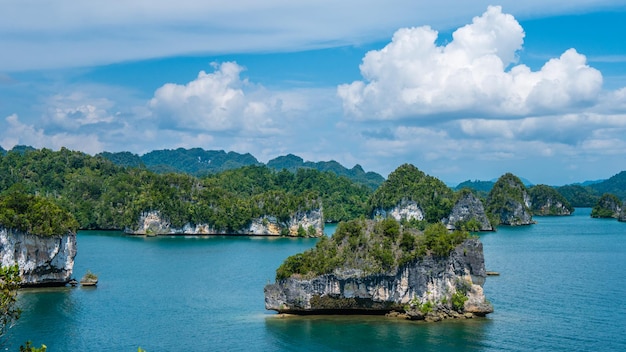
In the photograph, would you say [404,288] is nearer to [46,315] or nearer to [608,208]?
[46,315]

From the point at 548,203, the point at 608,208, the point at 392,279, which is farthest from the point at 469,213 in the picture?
the point at 392,279

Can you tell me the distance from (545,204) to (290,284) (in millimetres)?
163887

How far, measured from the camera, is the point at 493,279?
62156 mm

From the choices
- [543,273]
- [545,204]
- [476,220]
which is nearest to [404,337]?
[543,273]

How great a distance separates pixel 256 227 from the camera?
117125 millimetres

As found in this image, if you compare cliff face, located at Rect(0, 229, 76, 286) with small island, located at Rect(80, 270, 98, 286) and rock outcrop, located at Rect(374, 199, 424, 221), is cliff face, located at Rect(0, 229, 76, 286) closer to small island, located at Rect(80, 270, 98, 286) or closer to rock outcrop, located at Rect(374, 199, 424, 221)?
small island, located at Rect(80, 270, 98, 286)

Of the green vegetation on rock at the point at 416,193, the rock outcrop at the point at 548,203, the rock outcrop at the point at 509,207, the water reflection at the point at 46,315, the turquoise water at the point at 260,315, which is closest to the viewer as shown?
the turquoise water at the point at 260,315

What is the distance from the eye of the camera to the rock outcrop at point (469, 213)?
5108 inches

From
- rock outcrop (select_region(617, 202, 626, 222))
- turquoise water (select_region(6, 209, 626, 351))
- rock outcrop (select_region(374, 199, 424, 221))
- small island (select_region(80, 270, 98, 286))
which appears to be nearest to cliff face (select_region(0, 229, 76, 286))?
small island (select_region(80, 270, 98, 286))

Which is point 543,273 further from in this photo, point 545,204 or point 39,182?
point 545,204

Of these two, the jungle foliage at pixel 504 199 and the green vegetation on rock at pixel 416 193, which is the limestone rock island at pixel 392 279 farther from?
the jungle foliage at pixel 504 199

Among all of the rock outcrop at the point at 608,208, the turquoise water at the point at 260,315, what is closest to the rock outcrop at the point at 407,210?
the turquoise water at the point at 260,315

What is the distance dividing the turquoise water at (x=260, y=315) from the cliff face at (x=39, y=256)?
1413mm

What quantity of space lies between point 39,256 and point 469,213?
299 feet
